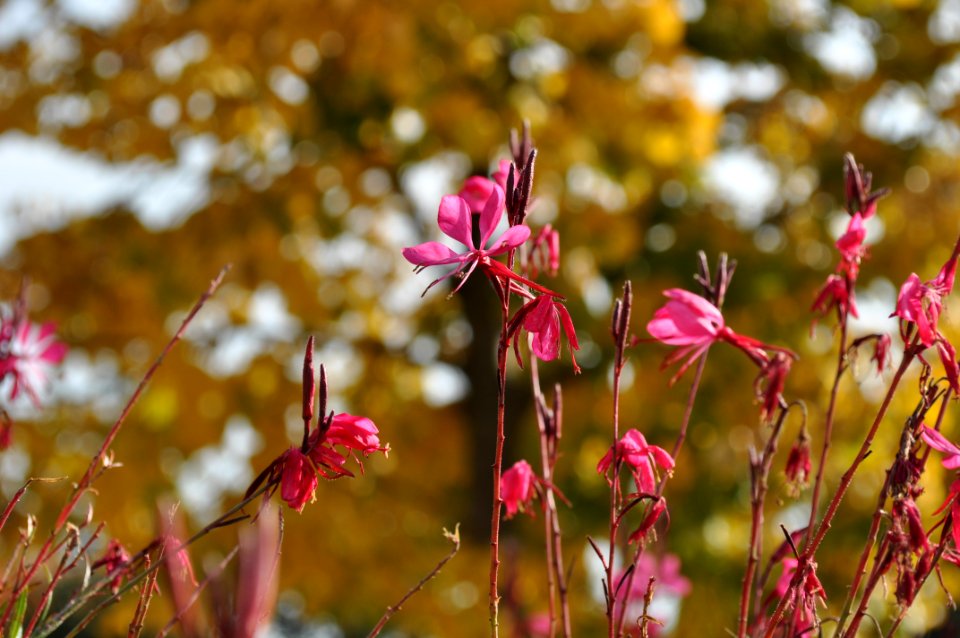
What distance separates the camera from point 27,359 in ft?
2.67

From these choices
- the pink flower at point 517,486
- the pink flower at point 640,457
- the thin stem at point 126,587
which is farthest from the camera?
the pink flower at point 517,486

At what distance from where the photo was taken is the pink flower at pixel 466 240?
0.52 m

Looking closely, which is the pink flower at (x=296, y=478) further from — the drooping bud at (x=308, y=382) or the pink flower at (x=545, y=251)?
the pink flower at (x=545, y=251)

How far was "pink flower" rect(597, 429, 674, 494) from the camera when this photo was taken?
613 millimetres

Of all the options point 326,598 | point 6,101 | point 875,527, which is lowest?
point 326,598

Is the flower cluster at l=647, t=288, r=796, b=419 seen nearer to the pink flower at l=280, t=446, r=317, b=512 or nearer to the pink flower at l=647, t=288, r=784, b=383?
the pink flower at l=647, t=288, r=784, b=383

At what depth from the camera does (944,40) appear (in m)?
4.91

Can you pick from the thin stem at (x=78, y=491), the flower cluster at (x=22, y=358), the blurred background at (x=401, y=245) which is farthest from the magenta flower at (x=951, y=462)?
the blurred background at (x=401, y=245)

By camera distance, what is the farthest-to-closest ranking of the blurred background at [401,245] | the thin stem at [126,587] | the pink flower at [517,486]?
the blurred background at [401,245], the pink flower at [517,486], the thin stem at [126,587]

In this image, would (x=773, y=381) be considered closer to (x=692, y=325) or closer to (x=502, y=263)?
(x=692, y=325)

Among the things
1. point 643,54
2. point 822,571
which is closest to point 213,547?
point 822,571

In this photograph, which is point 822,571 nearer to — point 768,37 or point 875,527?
point 768,37

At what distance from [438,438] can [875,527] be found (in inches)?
171

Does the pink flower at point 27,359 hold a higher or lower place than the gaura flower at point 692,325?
lower
